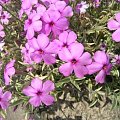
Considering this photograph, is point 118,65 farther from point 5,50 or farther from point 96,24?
point 5,50

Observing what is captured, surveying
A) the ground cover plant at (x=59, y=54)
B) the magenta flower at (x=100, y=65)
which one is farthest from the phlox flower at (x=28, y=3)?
the magenta flower at (x=100, y=65)

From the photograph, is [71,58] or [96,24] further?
[96,24]

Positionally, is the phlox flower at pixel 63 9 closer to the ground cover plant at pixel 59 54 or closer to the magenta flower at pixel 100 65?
the ground cover plant at pixel 59 54

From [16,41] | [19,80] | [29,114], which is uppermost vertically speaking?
[16,41]

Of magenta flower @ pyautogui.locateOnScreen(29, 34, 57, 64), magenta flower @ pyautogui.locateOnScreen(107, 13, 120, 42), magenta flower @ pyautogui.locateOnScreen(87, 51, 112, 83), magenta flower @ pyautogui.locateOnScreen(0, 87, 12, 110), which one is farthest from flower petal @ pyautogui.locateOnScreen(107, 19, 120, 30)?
magenta flower @ pyautogui.locateOnScreen(0, 87, 12, 110)

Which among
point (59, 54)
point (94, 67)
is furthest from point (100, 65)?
point (59, 54)

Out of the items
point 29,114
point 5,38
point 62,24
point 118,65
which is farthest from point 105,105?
point 5,38

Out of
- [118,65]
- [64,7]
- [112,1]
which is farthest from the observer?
[112,1]
